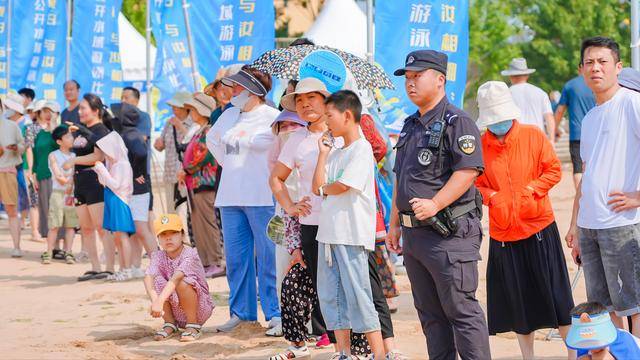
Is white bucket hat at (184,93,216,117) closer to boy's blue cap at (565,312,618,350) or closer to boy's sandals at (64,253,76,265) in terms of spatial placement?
boy's sandals at (64,253,76,265)

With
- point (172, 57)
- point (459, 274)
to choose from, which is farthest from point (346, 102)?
point (172, 57)

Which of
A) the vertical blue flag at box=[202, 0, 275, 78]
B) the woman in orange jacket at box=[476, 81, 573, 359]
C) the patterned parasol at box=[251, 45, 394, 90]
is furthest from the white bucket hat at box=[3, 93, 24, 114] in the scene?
the woman in orange jacket at box=[476, 81, 573, 359]

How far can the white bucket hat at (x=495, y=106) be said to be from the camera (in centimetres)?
624

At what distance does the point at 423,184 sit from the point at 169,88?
40.4ft

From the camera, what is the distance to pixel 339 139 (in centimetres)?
682

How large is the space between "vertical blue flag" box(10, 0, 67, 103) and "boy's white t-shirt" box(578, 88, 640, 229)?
18.7 metres

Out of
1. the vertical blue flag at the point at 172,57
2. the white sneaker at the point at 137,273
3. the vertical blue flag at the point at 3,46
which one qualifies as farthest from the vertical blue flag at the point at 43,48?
the white sneaker at the point at 137,273

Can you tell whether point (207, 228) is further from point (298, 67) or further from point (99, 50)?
point (99, 50)

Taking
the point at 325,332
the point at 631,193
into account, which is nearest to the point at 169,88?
the point at 325,332

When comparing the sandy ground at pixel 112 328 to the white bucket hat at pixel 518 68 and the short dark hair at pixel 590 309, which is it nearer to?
the white bucket hat at pixel 518 68

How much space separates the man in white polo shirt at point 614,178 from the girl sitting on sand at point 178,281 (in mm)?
3458

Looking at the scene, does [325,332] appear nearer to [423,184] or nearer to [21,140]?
[423,184]

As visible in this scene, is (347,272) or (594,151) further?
(347,272)

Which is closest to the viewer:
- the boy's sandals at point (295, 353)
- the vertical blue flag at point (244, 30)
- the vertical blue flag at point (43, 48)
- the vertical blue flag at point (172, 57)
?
the boy's sandals at point (295, 353)
